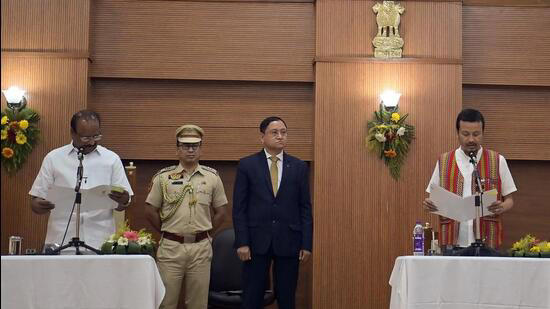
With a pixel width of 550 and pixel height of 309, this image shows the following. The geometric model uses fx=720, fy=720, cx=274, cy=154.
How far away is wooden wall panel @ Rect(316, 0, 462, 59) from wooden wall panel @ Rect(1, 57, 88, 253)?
224cm

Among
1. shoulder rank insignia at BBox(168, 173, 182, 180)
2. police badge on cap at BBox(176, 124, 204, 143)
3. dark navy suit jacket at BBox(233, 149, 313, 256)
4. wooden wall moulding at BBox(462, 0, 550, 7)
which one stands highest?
wooden wall moulding at BBox(462, 0, 550, 7)

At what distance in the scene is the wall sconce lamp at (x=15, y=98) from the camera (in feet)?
20.7

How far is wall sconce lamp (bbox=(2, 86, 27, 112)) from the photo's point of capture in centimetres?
631

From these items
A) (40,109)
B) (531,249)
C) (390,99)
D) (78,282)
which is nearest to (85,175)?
(78,282)

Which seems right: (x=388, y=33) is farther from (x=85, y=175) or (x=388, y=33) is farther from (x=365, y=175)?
(x=85, y=175)

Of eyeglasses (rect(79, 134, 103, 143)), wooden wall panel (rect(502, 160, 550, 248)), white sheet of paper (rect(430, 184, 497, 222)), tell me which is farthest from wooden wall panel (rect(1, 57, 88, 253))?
wooden wall panel (rect(502, 160, 550, 248))

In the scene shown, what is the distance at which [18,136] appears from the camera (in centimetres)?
622

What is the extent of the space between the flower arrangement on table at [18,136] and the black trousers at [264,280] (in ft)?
8.69

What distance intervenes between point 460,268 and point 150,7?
13.6 ft

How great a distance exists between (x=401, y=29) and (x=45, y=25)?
3.27m

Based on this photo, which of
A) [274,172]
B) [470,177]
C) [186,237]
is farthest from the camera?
[186,237]

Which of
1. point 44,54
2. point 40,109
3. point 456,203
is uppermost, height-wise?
point 44,54

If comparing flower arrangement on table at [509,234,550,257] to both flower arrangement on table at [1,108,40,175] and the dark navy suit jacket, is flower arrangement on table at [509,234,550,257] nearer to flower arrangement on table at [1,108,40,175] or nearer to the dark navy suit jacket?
the dark navy suit jacket

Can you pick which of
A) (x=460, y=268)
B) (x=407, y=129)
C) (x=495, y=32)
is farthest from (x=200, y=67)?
(x=460, y=268)
